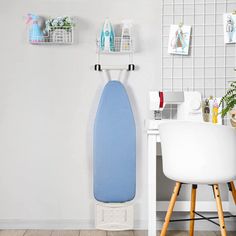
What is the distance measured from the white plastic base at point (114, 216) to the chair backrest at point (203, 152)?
33.4 inches

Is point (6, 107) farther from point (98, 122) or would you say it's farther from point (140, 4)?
point (140, 4)

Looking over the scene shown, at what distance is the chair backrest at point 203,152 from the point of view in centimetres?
255

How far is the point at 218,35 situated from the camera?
11.2ft

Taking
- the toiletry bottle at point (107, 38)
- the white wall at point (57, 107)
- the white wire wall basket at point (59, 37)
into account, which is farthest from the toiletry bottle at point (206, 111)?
the white wire wall basket at point (59, 37)

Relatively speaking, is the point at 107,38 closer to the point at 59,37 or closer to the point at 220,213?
the point at 59,37

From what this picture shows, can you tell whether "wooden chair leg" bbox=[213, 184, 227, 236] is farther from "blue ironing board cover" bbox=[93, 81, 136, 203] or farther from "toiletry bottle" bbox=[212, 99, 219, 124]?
"blue ironing board cover" bbox=[93, 81, 136, 203]

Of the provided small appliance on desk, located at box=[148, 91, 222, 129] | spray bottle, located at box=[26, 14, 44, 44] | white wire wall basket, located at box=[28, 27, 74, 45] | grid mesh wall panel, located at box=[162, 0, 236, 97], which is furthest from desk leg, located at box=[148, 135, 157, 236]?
spray bottle, located at box=[26, 14, 44, 44]

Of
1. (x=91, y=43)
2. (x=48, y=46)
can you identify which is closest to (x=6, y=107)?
(x=48, y=46)

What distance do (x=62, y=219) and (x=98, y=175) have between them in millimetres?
465

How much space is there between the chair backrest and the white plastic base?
0.85m

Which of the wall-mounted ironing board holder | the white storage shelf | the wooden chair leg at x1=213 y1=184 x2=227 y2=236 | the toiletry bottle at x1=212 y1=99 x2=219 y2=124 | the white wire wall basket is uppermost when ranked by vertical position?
the white wire wall basket

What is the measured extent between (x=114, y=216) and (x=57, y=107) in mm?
955

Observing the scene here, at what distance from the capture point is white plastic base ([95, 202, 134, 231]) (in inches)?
132

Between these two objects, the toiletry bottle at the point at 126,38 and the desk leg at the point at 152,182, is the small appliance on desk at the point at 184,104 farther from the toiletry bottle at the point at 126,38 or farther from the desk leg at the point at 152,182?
the toiletry bottle at the point at 126,38
